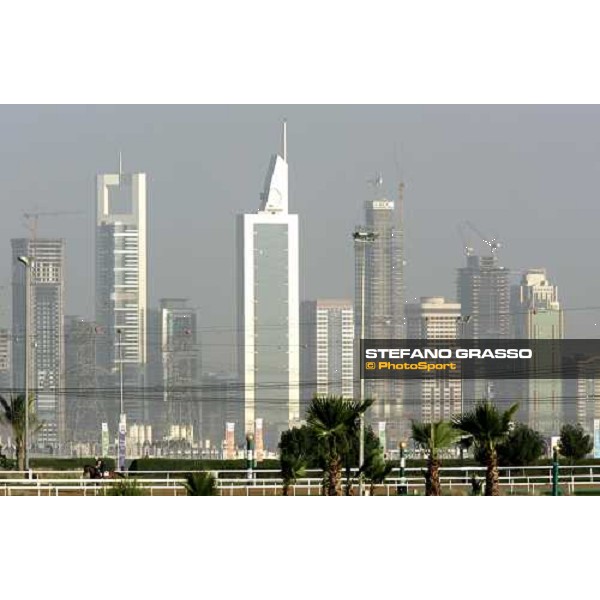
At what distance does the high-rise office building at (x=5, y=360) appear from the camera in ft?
207

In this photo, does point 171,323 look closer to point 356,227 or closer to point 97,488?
point 356,227

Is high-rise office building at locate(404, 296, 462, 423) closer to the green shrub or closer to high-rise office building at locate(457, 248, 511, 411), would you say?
high-rise office building at locate(457, 248, 511, 411)

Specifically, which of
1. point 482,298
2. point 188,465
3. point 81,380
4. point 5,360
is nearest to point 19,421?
point 188,465

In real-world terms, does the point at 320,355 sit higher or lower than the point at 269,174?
lower

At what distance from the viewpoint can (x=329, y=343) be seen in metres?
64.1

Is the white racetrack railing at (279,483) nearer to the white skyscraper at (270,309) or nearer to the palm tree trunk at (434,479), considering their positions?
the palm tree trunk at (434,479)

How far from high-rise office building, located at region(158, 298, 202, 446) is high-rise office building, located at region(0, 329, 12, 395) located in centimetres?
630

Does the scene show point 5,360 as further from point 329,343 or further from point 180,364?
point 329,343

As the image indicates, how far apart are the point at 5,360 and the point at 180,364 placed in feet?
27.8

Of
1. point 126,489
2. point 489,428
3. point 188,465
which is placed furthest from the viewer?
point 188,465
